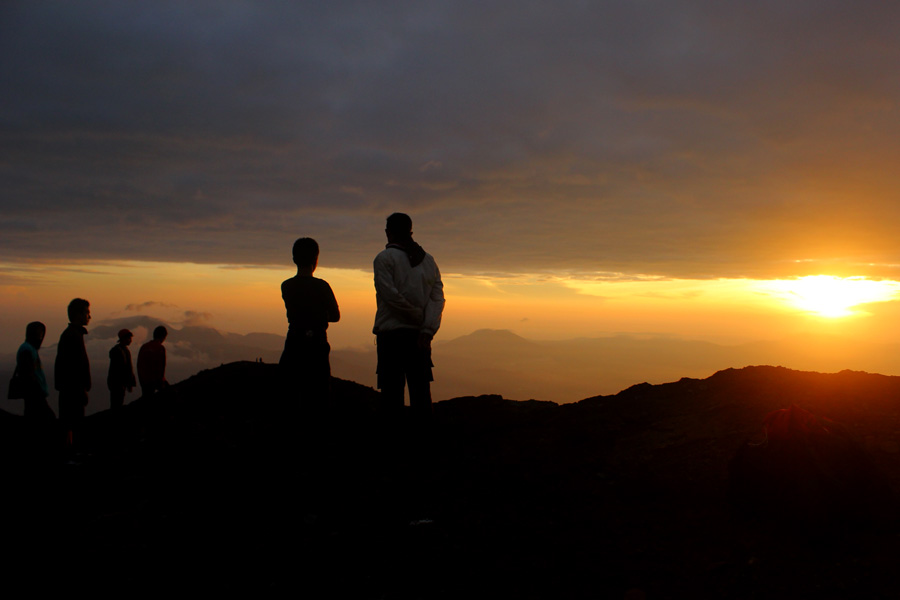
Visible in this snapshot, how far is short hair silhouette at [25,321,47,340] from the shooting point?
26.6ft

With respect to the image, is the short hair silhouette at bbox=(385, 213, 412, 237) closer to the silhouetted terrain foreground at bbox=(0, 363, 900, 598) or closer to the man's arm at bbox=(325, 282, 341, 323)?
the man's arm at bbox=(325, 282, 341, 323)

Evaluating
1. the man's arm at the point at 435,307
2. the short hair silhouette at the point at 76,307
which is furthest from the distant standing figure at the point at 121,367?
the man's arm at the point at 435,307

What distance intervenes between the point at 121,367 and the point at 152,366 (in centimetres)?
59

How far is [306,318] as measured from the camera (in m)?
7.25

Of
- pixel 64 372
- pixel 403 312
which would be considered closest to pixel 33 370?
pixel 64 372

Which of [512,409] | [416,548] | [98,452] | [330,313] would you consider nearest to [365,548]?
[416,548]

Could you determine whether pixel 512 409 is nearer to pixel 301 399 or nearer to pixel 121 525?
pixel 301 399

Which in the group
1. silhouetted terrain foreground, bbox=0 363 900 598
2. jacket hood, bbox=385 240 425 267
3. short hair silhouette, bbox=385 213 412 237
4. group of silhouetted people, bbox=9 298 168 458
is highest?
short hair silhouette, bbox=385 213 412 237

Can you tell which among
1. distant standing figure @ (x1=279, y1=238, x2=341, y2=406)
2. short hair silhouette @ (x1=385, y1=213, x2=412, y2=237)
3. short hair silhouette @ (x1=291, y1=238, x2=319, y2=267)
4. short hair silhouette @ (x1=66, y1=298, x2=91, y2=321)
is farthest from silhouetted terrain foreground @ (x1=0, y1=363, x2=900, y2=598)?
short hair silhouette @ (x1=385, y1=213, x2=412, y2=237)

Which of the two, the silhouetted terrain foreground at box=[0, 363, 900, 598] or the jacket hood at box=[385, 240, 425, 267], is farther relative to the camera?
the jacket hood at box=[385, 240, 425, 267]

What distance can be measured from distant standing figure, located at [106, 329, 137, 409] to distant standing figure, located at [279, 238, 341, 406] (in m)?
4.26

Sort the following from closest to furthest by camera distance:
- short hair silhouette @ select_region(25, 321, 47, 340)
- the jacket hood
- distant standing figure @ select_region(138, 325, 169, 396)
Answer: the jacket hood, short hair silhouette @ select_region(25, 321, 47, 340), distant standing figure @ select_region(138, 325, 169, 396)

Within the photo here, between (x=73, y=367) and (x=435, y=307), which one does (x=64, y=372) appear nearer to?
(x=73, y=367)

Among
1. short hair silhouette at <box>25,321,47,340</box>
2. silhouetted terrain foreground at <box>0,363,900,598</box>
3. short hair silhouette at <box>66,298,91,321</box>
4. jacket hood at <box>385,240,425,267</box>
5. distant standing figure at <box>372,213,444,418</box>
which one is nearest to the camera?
silhouetted terrain foreground at <box>0,363,900,598</box>
